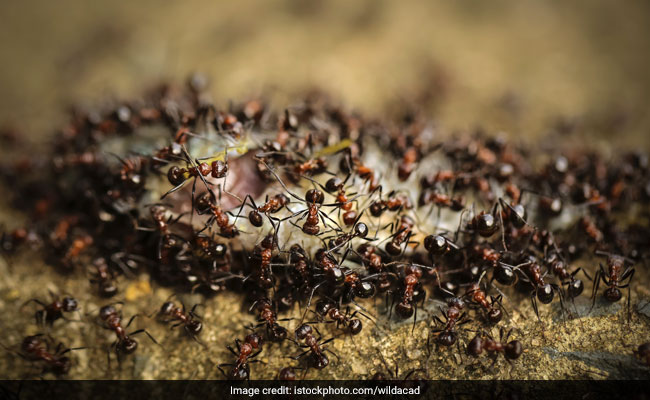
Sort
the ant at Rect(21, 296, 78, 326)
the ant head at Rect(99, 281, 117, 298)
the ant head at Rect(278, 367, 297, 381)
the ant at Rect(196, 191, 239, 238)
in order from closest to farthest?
the ant head at Rect(278, 367, 297, 381) < the ant at Rect(196, 191, 239, 238) < the ant at Rect(21, 296, 78, 326) < the ant head at Rect(99, 281, 117, 298)

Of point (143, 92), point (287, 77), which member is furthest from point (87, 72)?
point (287, 77)

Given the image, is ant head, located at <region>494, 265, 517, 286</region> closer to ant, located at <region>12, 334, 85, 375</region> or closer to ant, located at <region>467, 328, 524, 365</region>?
ant, located at <region>467, 328, 524, 365</region>

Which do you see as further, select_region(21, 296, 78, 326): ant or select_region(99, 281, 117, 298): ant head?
select_region(99, 281, 117, 298): ant head

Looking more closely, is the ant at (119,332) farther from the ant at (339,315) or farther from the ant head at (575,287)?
the ant head at (575,287)

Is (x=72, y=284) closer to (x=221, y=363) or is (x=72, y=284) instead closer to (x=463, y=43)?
(x=221, y=363)

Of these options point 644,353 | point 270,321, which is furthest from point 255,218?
point 644,353

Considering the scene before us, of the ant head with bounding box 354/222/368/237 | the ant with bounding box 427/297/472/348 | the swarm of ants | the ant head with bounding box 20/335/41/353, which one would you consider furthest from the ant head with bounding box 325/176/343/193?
the ant head with bounding box 20/335/41/353

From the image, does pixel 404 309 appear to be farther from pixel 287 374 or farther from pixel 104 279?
pixel 104 279
